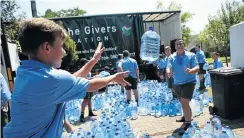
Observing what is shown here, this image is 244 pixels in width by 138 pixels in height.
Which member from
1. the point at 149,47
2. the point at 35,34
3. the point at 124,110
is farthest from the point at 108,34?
the point at 35,34

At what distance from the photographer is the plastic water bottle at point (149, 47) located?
13852 mm

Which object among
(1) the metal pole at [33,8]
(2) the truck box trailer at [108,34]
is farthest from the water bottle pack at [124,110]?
(1) the metal pole at [33,8]

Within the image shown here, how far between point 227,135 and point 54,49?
2.98 meters

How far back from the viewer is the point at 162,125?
5.68 meters

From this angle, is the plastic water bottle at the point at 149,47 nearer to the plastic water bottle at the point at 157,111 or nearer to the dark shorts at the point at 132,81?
the dark shorts at the point at 132,81

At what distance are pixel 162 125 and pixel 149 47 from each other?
916 cm

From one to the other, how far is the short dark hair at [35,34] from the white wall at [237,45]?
493 cm

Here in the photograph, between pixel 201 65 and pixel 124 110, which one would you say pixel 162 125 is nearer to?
pixel 124 110

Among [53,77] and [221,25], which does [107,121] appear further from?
[221,25]

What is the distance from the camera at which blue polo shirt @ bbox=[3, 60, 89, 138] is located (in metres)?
1.46

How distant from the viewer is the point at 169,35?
15555mm

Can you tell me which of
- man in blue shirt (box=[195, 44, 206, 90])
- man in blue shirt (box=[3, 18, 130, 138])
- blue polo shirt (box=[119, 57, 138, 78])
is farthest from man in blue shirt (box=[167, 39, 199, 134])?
man in blue shirt (box=[195, 44, 206, 90])

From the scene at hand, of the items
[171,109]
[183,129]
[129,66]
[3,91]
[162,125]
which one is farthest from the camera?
[129,66]

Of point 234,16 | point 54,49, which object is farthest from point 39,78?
point 234,16
